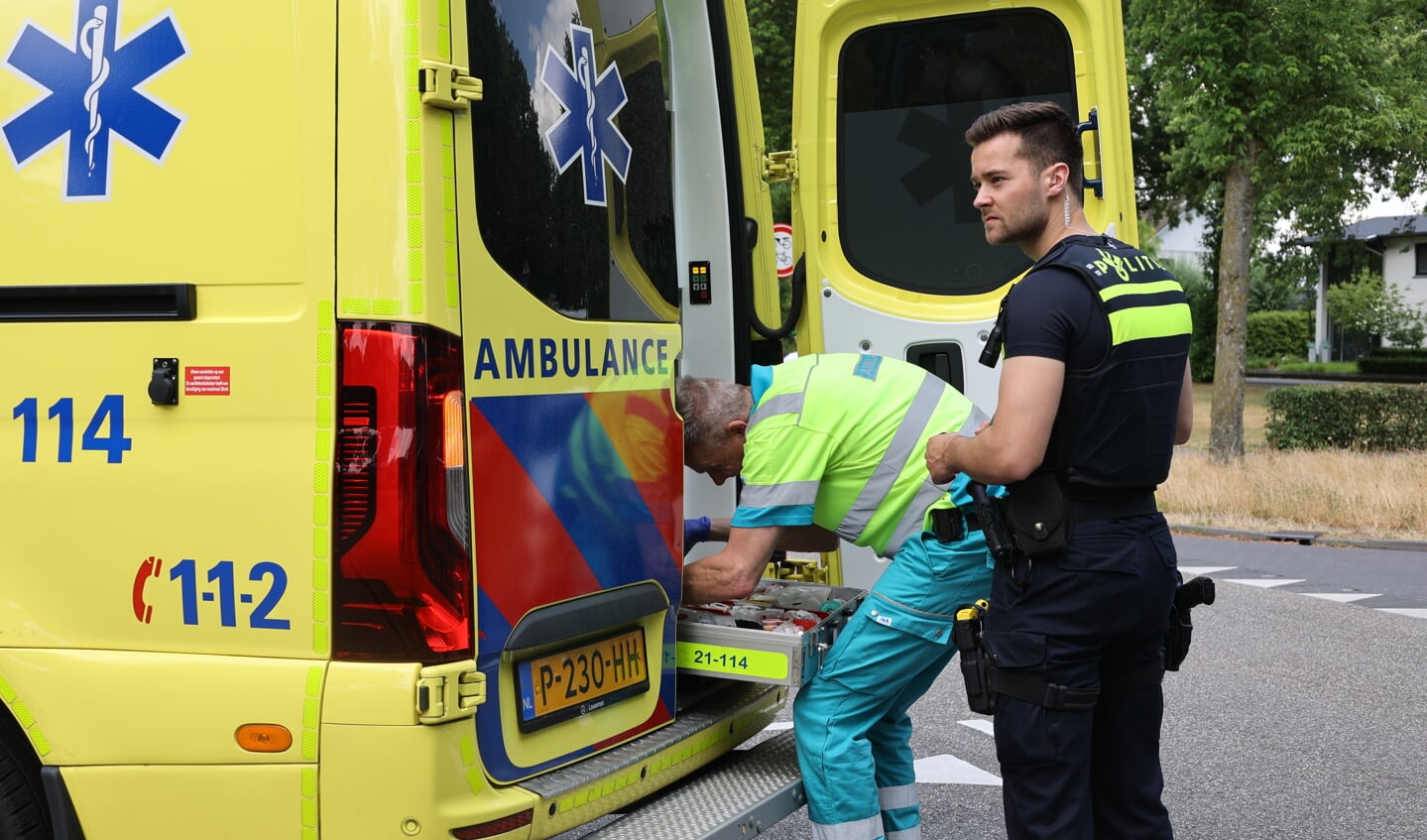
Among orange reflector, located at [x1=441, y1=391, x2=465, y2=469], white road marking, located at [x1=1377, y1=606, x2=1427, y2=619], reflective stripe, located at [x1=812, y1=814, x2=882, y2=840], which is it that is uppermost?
orange reflector, located at [x1=441, y1=391, x2=465, y2=469]

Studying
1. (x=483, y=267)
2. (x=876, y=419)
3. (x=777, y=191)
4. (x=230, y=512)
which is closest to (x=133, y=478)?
(x=230, y=512)

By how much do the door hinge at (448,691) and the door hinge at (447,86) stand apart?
1012 mm

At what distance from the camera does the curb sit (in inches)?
422

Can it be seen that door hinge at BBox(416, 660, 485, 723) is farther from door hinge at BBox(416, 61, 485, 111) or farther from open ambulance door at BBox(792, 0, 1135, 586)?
open ambulance door at BBox(792, 0, 1135, 586)

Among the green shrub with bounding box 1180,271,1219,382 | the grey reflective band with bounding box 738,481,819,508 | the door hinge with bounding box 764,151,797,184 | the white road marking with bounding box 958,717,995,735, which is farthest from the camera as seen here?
the green shrub with bounding box 1180,271,1219,382

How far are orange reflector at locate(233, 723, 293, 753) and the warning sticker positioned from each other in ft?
1.98

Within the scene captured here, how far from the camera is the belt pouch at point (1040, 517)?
2.91 m

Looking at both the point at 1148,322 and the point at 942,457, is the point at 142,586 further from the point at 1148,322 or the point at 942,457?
the point at 1148,322

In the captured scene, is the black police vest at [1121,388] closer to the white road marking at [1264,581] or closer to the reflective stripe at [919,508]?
the reflective stripe at [919,508]

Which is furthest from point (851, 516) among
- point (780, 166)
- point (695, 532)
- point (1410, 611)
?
point (1410, 611)

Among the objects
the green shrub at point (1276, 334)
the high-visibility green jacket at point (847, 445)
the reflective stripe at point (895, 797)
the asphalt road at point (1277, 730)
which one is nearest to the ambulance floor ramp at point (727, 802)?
the reflective stripe at point (895, 797)

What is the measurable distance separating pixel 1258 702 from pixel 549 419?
452 centimetres

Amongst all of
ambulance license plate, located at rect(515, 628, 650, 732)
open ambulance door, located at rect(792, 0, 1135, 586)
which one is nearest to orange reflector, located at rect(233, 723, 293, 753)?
ambulance license plate, located at rect(515, 628, 650, 732)

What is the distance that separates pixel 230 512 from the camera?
255 centimetres
